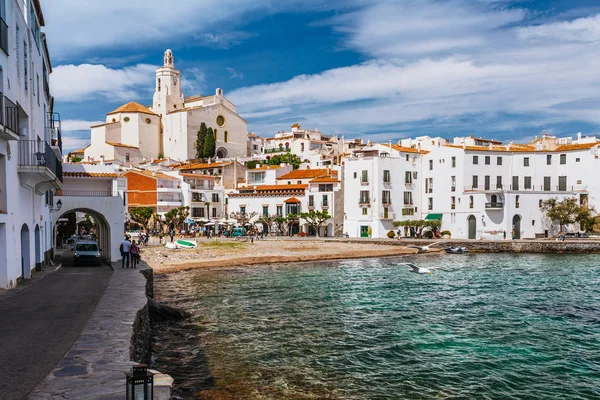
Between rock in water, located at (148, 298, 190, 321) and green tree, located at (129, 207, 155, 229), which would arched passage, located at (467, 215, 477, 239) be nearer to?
green tree, located at (129, 207, 155, 229)

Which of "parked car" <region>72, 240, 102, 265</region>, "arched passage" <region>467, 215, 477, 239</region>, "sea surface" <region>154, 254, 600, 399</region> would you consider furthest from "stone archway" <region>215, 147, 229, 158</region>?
"parked car" <region>72, 240, 102, 265</region>

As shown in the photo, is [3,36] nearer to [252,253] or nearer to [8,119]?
[8,119]

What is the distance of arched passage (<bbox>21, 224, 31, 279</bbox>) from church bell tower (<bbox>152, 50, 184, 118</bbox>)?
11620cm

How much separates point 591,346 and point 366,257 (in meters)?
35.6

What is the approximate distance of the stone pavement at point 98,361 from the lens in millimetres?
8312

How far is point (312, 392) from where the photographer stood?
44.5ft

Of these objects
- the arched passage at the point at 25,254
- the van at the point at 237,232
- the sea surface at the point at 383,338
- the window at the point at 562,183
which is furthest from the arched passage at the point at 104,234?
the window at the point at 562,183

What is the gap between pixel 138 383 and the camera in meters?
6.86

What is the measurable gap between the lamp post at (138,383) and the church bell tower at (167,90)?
13230 centimetres

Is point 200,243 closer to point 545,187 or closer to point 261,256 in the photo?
point 261,256

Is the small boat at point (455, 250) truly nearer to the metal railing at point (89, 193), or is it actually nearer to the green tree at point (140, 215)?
the metal railing at point (89, 193)

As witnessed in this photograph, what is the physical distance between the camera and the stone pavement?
327 inches

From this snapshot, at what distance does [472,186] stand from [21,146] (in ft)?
198

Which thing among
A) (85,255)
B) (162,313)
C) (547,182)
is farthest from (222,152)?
(162,313)
